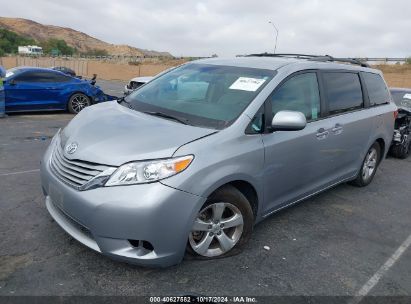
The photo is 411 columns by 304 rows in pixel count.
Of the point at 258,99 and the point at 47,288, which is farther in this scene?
the point at 258,99

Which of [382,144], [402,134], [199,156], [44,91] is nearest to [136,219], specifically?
[199,156]

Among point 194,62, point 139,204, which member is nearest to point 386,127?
point 194,62

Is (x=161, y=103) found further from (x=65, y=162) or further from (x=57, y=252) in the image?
(x=57, y=252)

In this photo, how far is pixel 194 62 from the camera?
4.65m

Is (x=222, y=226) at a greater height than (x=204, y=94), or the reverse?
(x=204, y=94)

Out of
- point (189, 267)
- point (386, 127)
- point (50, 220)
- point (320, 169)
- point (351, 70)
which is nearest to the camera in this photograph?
point (189, 267)

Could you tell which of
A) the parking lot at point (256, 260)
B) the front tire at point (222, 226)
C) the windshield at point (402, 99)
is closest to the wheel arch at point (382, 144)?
the parking lot at point (256, 260)

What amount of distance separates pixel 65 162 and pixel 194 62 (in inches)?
84.7

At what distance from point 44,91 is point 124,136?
8911mm

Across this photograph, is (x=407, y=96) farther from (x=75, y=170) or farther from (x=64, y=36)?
(x=64, y=36)

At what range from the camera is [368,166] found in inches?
227

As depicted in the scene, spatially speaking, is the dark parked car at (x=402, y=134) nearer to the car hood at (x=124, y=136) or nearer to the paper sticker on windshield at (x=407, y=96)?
the paper sticker on windshield at (x=407, y=96)

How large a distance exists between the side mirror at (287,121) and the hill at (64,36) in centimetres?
16457

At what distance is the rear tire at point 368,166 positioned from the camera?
5568 mm
